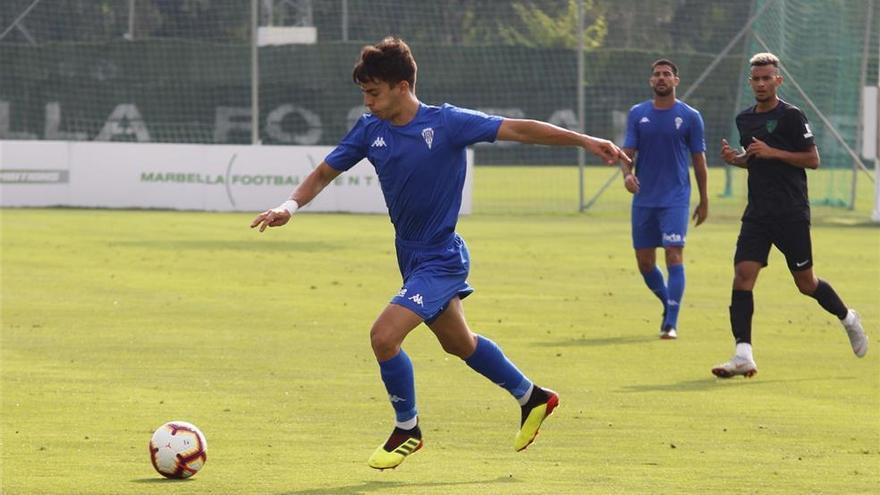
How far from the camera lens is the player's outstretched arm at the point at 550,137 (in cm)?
814

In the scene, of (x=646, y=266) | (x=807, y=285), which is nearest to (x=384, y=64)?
(x=807, y=285)

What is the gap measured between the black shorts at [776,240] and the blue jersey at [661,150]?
2382mm

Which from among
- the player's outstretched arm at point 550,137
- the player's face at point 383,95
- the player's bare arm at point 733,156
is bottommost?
the player's bare arm at point 733,156

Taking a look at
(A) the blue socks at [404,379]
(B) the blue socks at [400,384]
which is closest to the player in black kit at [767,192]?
(A) the blue socks at [404,379]

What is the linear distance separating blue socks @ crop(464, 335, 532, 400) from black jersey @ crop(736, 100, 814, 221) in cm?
388

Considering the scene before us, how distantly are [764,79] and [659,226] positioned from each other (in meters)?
3.13

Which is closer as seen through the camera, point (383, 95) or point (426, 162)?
point (383, 95)

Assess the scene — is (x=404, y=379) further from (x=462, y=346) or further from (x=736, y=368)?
(x=736, y=368)

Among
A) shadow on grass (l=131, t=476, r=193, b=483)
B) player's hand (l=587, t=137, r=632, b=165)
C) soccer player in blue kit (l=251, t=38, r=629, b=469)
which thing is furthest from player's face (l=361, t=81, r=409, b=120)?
shadow on grass (l=131, t=476, r=193, b=483)

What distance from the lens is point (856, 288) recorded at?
19.1m

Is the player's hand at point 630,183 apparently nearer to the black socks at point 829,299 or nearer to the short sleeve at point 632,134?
the short sleeve at point 632,134

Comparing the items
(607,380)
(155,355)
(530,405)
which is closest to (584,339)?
(607,380)

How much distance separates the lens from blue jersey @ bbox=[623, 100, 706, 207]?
A: 14.7 m

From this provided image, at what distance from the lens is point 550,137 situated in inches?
325
